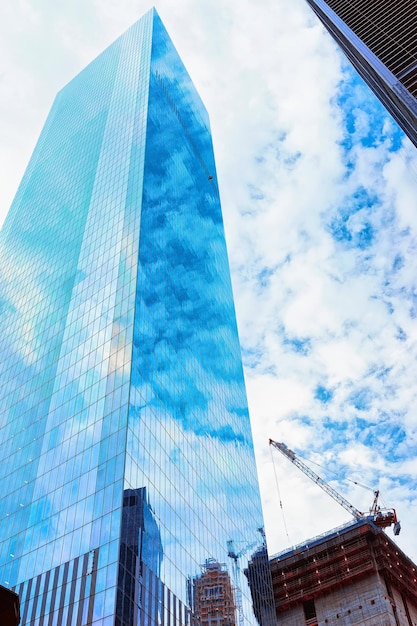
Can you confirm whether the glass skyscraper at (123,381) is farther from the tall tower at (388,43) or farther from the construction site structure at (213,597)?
the tall tower at (388,43)

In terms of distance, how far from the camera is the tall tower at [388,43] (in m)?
61.5

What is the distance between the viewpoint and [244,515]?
91.2 m

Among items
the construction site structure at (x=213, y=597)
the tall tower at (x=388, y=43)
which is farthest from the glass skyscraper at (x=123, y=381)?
the tall tower at (x=388, y=43)

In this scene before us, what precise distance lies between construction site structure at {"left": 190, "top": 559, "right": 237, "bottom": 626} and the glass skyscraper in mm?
617

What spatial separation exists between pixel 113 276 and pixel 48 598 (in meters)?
42.9

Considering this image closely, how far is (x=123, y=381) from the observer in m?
66.7

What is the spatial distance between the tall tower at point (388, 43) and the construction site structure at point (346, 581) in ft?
238

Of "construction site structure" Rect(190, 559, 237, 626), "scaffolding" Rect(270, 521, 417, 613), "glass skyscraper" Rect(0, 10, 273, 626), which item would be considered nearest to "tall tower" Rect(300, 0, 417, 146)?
"glass skyscraper" Rect(0, 10, 273, 626)

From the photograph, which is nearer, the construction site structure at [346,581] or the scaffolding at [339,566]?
the construction site structure at [346,581]

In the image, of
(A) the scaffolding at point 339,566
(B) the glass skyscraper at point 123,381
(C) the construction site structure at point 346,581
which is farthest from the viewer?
(A) the scaffolding at point 339,566

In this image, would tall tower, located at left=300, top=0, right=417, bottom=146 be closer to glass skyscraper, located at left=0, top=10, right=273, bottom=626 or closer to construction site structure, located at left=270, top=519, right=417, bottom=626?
glass skyscraper, located at left=0, top=10, right=273, bottom=626

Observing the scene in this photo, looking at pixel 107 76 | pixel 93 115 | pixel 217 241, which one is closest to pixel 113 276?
pixel 217 241

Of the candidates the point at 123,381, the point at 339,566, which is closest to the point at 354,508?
the point at 339,566

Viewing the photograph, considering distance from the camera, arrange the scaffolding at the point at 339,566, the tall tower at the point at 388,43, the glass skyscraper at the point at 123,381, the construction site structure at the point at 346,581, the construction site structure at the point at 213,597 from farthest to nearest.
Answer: the scaffolding at the point at 339,566, the construction site structure at the point at 346,581, the construction site structure at the point at 213,597, the tall tower at the point at 388,43, the glass skyscraper at the point at 123,381
